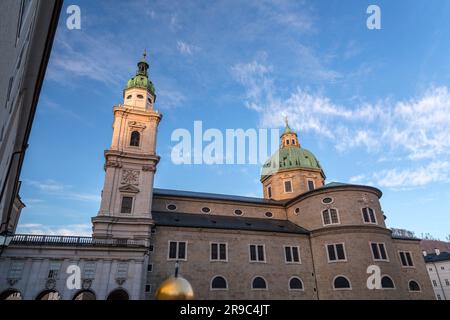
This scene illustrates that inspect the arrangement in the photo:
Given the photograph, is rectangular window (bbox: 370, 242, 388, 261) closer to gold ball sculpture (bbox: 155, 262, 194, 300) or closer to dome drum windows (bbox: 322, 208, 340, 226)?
dome drum windows (bbox: 322, 208, 340, 226)

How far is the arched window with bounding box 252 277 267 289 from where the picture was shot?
1101 inches

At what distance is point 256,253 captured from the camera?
2998 cm

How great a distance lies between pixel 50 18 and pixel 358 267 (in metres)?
31.9

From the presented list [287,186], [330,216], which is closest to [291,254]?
[330,216]

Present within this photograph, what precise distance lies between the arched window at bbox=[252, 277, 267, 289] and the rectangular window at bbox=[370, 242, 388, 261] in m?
12.2

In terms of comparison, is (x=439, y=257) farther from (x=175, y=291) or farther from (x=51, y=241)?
(x=175, y=291)

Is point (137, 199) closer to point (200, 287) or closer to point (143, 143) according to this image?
point (143, 143)

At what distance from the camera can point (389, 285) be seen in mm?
27703

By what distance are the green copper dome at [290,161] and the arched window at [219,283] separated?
75.5 ft

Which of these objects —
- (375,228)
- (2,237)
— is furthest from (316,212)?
(2,237)

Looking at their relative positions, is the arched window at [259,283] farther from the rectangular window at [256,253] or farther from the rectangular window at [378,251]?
the rectangular window at [378,251]

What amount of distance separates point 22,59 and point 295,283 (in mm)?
29820

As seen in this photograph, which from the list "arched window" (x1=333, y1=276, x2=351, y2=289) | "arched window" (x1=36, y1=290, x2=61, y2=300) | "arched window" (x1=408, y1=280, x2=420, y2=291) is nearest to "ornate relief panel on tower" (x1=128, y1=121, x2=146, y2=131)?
"arched window" (x1=36, y1=290, x2=61, y2=300)

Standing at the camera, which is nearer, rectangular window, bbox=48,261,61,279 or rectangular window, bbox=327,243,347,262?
rectangular window, bbox=48,261,61,279
